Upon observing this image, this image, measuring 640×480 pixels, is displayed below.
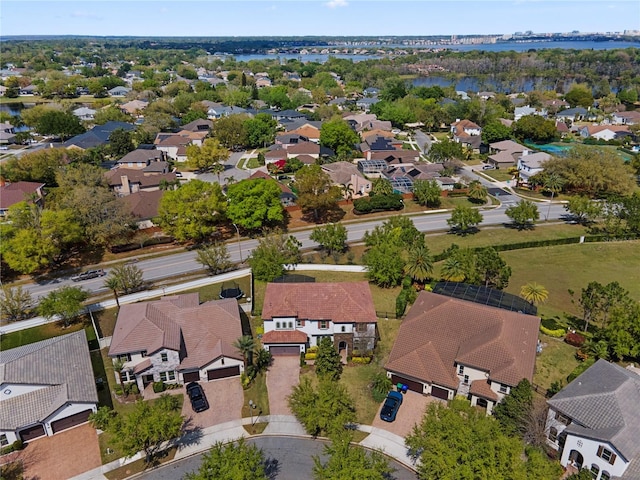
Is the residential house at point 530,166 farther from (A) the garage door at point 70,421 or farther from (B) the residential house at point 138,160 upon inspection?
(A) the garage door at point 70,421

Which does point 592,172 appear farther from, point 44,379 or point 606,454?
point 44,379

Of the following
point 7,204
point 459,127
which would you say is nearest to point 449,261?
point 7,204

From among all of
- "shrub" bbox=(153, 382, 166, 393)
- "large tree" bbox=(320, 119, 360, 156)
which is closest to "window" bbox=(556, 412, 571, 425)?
"shrub" bbox=(153, 382, 166, 393)

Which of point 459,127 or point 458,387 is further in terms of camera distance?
point 459,127

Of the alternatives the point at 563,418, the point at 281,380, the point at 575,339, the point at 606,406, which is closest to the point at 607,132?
the point at 575,339

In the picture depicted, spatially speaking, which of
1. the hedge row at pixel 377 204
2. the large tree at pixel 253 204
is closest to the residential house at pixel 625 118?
the hedge row at pixel 377 204

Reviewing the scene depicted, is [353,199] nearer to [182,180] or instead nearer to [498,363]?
[182,180]

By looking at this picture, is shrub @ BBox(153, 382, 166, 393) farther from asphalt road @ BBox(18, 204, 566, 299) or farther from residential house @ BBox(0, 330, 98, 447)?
asphalt road @ BBox(18, 204, 566, 299)
